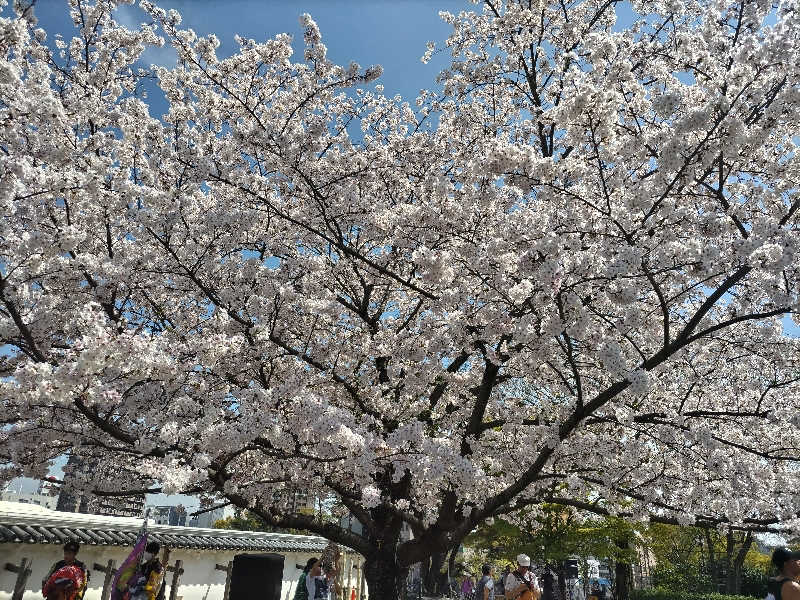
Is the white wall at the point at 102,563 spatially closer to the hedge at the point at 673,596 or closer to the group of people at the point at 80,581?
the group of people at the point at 80,581

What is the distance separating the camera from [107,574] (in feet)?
30.8

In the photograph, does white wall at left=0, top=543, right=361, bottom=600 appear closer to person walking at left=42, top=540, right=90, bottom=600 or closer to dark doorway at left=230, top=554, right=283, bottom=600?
person walking at left=42, top=540, right=90, bottom=600

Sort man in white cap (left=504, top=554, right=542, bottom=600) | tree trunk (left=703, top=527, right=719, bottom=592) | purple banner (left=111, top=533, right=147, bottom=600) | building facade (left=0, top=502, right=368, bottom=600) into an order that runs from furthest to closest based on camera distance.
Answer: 1. tree trunk (left=703, top=527, right=719, bottom=592)
2. man in white cap (left=504, top=554, right=542, bottom=600)
3. building facade (left=0, top=502, right=368, bottom=600)
4. purple banner (left=111, top=533, right=147, bottom=600)

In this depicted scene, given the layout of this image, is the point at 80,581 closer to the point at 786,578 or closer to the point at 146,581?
the point at 146,581

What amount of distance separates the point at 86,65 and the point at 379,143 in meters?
5.40

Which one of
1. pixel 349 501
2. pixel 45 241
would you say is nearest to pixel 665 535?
pixel 349 501

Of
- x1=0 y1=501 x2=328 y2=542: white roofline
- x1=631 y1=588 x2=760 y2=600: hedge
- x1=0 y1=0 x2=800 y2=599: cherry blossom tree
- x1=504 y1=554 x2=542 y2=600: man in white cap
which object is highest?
x1=0 y1=0 x2=800 y2=599: cherry blossom tree

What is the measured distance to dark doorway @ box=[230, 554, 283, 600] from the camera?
17.0 feet

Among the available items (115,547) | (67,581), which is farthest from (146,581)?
(115,547)

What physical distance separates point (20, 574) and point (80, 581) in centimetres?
163

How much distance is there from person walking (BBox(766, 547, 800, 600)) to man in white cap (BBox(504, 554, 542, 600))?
3.72 meters

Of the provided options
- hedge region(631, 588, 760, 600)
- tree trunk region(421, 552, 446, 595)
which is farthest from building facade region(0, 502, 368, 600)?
hedge region(631, 588, 760, 600)

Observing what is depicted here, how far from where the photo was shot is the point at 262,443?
329 inches

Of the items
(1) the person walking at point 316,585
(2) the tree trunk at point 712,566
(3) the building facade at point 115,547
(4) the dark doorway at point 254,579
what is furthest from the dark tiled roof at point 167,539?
(2) the tree trunk at point 712,566
